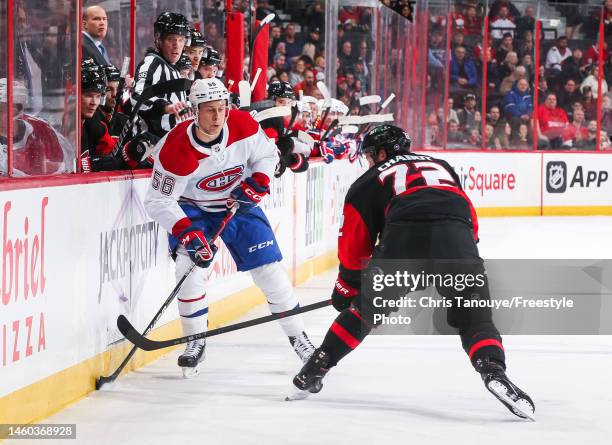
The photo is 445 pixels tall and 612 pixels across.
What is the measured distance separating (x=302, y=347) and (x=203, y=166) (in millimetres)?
887

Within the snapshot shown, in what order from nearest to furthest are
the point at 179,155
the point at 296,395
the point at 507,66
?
the point at 296,395 → the point at 179,155 → the point at 507,66

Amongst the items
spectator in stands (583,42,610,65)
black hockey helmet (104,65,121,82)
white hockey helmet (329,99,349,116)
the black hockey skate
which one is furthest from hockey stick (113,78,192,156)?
spectator in stands (583,42,610,65)

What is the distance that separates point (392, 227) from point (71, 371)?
133 cm

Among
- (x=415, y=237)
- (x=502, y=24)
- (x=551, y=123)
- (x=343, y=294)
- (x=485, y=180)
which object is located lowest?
(x=485, y=180)

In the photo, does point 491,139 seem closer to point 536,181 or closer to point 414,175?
point 536,181

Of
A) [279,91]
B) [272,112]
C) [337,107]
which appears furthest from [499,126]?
[272,112]

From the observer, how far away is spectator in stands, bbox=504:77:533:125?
47.8 feet

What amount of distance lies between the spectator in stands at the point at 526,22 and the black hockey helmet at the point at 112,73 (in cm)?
935

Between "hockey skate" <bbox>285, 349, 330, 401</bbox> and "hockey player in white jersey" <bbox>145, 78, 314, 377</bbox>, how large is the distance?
0.60m

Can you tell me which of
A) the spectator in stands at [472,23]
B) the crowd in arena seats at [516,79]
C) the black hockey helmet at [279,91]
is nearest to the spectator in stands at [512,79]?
the crowd in arena seats at [516,79]

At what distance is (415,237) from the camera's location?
4.10 m

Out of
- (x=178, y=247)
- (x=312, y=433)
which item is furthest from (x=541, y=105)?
(x=312, y=433)

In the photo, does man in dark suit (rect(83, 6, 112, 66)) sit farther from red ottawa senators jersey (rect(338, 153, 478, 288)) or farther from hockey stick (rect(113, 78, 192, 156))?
red ottawa senators jersey (rect(338, 153, 478, 288))

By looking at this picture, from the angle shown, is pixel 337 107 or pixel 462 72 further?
pixel 462 72
